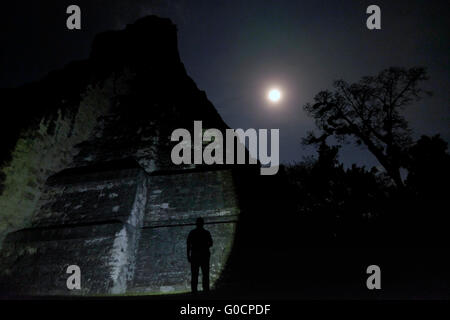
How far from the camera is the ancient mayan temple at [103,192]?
5.93 meters

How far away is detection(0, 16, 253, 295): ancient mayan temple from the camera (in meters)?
5.93

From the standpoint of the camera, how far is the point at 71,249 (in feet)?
19.7

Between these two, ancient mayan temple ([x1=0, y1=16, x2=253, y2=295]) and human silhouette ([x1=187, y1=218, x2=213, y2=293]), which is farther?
ancient mayan temple ([x1=0, y1=16, x2=253, y2=295])

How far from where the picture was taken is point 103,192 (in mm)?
7137

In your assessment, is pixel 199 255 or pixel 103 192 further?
pixel 103 192

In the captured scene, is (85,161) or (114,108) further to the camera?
(114,108)

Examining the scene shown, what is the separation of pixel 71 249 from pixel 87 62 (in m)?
8.92

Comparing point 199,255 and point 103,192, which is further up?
point 103,192

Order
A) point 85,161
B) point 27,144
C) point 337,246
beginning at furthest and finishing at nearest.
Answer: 1. point 85,161
2. point 27,144
3. point 337,246

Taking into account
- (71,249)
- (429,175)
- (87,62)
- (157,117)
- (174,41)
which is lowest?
(71,249)

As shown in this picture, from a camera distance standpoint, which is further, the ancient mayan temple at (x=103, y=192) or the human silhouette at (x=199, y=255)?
the ancient mayan temple at (x=103, y=192)

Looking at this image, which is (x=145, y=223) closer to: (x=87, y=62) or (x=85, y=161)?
(x=85, y=161)
